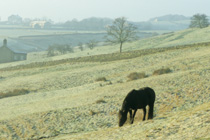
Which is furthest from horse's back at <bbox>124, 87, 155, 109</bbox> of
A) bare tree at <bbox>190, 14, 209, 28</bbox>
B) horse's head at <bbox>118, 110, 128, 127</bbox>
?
bare tree at <bbox>190, 14, 209, 28</bbox>

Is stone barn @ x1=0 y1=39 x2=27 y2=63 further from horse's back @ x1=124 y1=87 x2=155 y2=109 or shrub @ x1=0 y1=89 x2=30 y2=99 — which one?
horse's back @ x1=124 y1=87 x2=155 y2=109

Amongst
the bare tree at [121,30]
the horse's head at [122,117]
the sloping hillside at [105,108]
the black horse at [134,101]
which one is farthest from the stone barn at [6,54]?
the horse's head at [122,117]

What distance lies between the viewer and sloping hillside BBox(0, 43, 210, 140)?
16.1 m

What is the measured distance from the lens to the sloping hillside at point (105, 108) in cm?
1609

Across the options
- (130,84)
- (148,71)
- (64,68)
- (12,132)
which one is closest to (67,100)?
(130,84)

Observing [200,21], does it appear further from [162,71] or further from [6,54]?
[162,71]

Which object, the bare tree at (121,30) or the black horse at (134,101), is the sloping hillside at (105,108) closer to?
the black horse at (134,101)

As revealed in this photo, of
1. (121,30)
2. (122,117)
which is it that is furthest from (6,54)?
(122,117)

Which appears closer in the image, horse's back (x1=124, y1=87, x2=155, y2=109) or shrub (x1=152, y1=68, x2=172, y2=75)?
horse's back (x1=124, y1=87, x2=155, y2=109)

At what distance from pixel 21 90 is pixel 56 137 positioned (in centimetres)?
2503

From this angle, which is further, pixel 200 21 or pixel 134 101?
pixel 200 21

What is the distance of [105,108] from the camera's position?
27.8 metres

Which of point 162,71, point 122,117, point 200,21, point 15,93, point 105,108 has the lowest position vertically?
point 15,93

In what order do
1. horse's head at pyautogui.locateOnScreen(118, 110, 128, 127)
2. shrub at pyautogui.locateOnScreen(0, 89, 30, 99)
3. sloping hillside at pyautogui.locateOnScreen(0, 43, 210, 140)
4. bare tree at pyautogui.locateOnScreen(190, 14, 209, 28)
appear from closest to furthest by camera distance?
1. sloping hillside at pyautogui.locateOnScreen(0, 43, 210, 140)
2. horse's head at pyautogui.locateOnScreen(118, 110, 128, 127)
3. shrub at pyautogui.locateOnScreen(0, 89, 30, 99)
4. bare tree at pyautogui.locateOnScreen(190, 14, 209, 28)
